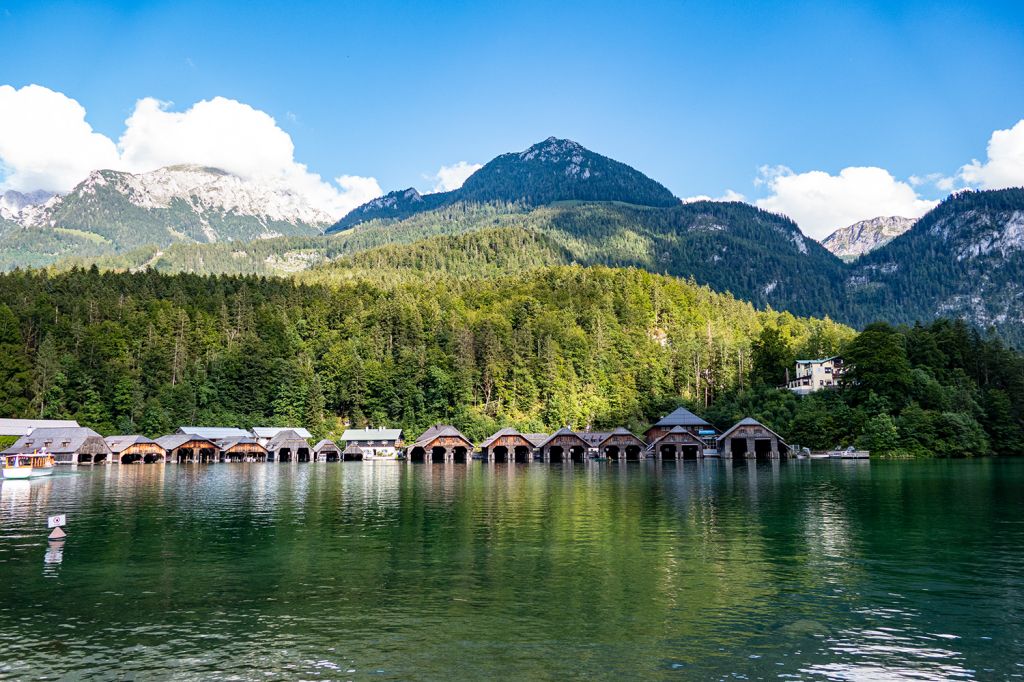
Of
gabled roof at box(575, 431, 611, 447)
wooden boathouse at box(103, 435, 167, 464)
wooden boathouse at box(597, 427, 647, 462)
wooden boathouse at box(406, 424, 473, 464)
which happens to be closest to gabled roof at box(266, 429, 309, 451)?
A: wooden boathouse at box(103, 435, 167, 464)

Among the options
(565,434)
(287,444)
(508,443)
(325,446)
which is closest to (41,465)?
(287,444)

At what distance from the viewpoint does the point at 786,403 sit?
365ft

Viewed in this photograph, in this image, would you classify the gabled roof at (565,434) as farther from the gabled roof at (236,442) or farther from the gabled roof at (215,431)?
the gabled roof at (215,431)

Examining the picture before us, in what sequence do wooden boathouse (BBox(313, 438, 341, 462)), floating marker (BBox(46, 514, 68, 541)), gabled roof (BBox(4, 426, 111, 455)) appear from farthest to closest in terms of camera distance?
wooden boathouse (BBox(313, 438, 341, 462)), gabled roof (BBox(4, 426, 111, 455)), floating marker (BBox(46, 514, 68, 541))

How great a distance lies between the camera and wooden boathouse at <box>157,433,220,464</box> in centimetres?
10706

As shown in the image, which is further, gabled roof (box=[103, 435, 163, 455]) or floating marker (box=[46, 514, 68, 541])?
gabled roof (box=[103, 435, 163, 455])

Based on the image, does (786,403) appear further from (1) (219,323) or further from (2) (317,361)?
(1) (219,323)

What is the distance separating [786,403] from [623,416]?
91.9ft

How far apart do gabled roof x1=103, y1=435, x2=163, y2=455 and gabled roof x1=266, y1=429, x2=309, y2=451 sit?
16.3 metres

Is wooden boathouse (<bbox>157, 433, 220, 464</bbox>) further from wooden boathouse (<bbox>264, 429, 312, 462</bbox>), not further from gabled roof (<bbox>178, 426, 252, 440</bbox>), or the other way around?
wooden boathouse (<bbox>264, 429, 312, 462</bbox>)

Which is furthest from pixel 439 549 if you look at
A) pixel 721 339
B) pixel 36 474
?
pixel 721 339

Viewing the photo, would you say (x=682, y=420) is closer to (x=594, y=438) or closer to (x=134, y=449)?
(x=594, y=438)

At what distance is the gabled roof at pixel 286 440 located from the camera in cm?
11138

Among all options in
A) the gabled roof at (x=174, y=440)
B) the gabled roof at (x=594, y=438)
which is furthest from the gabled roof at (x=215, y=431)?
the gabled roof at (x=594, y=438)
